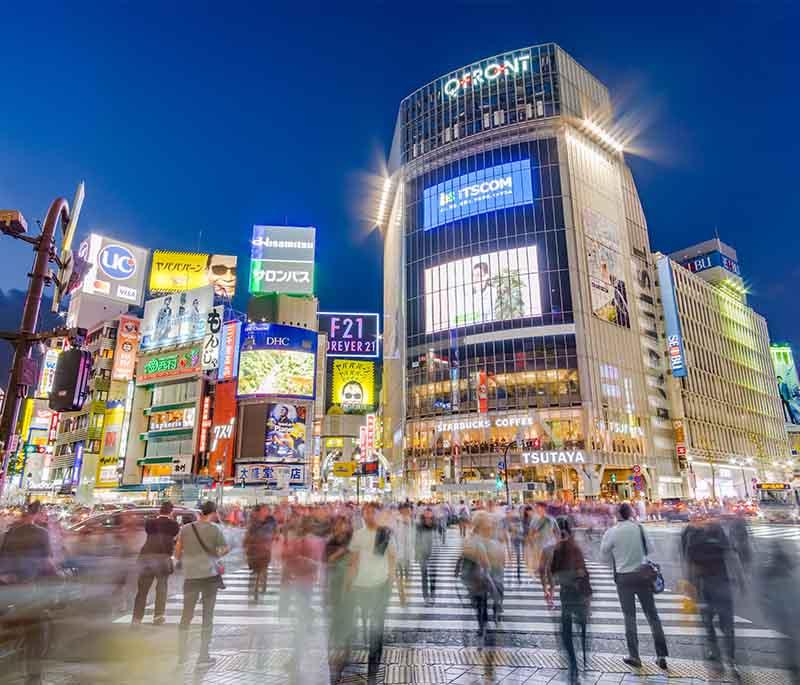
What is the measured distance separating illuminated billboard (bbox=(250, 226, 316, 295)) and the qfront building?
574 inches

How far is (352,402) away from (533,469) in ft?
96.4

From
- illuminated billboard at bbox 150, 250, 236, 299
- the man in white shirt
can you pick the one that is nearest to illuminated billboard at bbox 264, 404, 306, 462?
illuminated billboard at bbox 150, 250, 236, 299

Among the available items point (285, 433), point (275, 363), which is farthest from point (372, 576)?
point (275, 363)

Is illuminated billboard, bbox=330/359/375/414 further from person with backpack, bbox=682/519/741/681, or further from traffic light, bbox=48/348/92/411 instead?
person with backpack, bbox=682/519/741/681

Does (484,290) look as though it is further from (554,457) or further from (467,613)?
(467,613)

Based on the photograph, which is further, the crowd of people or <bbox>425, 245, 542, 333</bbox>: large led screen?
<bbox>425, 245, 542, 333</bbox>: large led screen

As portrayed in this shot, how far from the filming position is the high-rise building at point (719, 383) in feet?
257

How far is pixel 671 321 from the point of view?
79.6 meters

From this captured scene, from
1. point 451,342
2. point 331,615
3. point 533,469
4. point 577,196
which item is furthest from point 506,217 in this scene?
point 331,615

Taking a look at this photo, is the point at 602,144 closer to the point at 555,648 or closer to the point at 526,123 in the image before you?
the point at 526,123

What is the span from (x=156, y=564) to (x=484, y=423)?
192 ft

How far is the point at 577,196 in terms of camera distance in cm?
7206

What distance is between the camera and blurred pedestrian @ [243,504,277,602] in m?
12.6

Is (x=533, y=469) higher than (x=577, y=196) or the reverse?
the reverse
